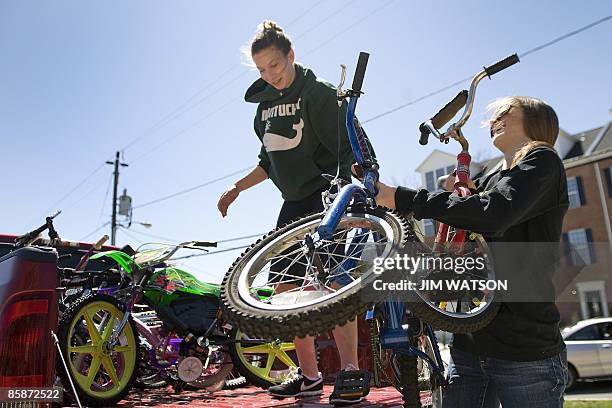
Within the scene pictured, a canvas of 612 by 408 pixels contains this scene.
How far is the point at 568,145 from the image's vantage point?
3114 cm

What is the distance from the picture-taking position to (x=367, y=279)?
170 cm

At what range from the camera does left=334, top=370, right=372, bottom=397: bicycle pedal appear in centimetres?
229

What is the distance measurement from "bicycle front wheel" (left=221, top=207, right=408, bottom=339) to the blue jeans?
0.58 metres

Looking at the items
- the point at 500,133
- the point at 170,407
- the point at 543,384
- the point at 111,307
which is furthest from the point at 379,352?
the point at 111,307

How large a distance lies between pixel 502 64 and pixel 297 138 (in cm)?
137

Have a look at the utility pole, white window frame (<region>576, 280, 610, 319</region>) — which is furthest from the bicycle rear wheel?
white window frame (<region>576, 280, 610, 319</region>)

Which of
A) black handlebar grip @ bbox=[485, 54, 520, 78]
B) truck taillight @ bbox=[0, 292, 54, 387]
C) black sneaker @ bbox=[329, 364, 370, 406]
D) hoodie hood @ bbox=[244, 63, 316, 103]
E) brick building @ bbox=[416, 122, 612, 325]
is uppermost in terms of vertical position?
brick building @ bbox=[416, 122, 612, 325]

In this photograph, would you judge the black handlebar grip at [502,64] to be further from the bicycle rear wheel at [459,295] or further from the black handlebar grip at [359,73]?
the bicycle rear wheel at [459,295]

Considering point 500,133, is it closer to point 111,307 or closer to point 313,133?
point 313,133

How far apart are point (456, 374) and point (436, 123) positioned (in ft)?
3.84

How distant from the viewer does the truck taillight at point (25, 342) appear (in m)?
2.05

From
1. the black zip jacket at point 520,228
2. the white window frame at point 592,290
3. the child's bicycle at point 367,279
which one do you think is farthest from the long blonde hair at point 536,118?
the white window frame at point 592,290

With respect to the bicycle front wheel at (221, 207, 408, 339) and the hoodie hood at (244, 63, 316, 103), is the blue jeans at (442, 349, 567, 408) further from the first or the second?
the hoodie hood at (244, 63, 316, 103)

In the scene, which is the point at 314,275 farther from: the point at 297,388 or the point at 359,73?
the point at 297,388
